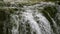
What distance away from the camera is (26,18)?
335cm

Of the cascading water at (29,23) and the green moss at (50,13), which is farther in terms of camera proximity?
the green moss at (50,13)

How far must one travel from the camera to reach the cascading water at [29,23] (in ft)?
10.5

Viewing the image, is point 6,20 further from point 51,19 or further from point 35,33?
point 51,19

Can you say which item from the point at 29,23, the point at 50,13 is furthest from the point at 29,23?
the point at 50,13

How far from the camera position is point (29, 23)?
10.7 feet

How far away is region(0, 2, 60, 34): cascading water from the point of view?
3191 millimetres

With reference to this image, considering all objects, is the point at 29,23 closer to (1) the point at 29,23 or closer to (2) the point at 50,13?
(1) the point at 29,23

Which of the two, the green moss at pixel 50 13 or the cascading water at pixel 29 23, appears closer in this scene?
the cascading water at pixel 29 23

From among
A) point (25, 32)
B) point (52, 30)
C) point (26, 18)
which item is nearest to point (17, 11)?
point (26, 18)

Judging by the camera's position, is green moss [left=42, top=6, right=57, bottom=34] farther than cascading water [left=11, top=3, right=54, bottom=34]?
Yes

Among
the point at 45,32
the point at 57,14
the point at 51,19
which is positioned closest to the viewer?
the point at 45,32

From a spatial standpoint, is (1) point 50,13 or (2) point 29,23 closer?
(2) point 29,23

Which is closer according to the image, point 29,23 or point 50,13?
point 29,23

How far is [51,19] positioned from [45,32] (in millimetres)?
385
